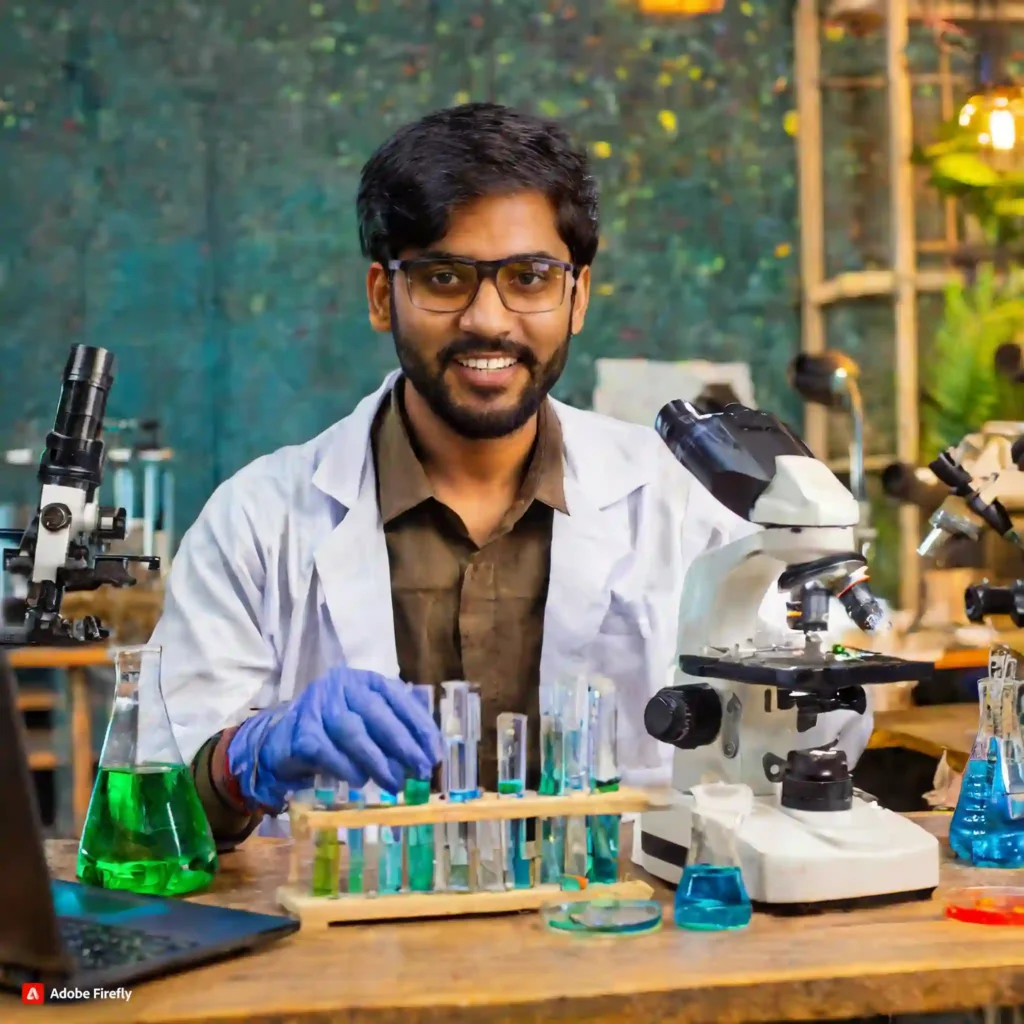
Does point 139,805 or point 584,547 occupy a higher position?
point 584,547

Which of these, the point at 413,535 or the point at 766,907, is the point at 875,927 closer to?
the point at 766,907

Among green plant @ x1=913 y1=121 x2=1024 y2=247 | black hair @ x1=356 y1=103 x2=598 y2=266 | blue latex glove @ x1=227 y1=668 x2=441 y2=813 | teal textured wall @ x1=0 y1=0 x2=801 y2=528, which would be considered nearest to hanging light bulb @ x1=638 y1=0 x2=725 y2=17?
teal textured wall @ x1=0 y1=0 x2=801 y2=528

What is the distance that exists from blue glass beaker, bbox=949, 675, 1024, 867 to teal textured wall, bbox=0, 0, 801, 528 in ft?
9.92

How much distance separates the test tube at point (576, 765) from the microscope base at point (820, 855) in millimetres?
91

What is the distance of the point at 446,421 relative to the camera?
6.45 feet

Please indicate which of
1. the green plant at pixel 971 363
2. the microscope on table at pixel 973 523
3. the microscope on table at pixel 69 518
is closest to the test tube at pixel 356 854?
the microscope on table at pixel 69 518

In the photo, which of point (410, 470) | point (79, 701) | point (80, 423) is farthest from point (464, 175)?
point (79, 701)

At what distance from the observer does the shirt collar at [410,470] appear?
78.4 inches

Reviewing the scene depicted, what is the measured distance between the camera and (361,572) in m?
1.94

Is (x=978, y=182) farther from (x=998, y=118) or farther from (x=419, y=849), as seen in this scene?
(x=419, y=849)

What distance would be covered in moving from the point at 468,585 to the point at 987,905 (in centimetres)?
94

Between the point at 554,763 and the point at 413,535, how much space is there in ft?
2.66

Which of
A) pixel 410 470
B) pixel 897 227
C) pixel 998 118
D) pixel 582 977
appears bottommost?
pixel 582 977

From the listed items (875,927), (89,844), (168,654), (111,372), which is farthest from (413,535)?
(875,927)
